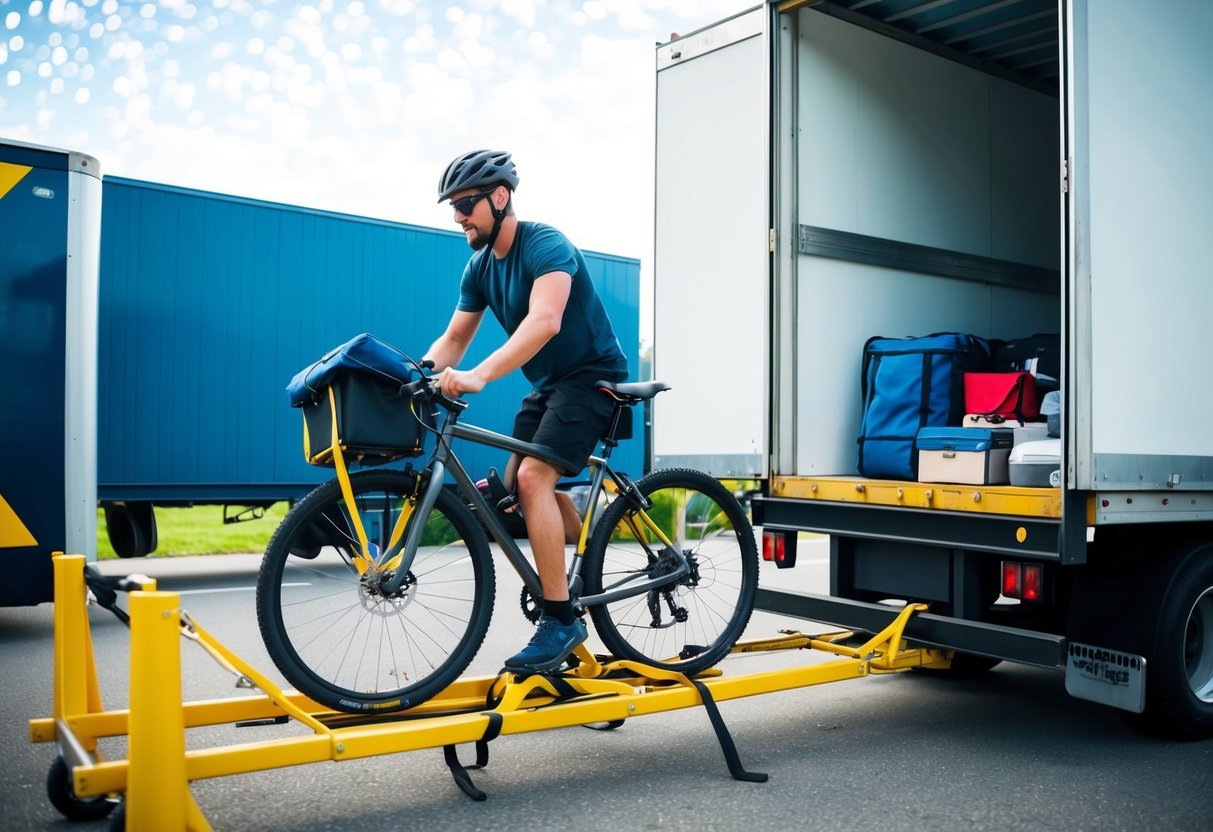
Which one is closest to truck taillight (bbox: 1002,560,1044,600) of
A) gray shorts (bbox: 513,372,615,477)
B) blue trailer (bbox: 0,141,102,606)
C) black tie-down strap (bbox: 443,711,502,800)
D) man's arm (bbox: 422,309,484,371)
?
gray shorts (bbox: 513,372,615,477)

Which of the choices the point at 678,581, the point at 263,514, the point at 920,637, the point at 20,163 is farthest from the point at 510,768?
the point at 263,514

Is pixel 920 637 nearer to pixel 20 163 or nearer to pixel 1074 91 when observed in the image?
pixel 1074 91

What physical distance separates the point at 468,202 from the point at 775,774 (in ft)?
7.92

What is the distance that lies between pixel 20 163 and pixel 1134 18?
19.6 ft

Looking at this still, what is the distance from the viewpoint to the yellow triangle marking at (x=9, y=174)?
638 cm

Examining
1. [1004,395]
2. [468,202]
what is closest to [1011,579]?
[1004,395]

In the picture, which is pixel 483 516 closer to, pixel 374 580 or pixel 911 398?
pixel 374 580

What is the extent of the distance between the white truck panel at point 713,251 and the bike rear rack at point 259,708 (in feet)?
3.75

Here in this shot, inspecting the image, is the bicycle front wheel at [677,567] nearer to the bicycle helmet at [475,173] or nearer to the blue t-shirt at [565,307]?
the blue t-shirt at [565,307]

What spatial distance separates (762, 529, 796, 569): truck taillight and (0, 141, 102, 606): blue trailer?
4.17 metres

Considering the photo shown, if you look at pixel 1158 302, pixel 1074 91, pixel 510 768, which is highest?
pixel 1074 91

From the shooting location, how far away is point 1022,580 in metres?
4.25

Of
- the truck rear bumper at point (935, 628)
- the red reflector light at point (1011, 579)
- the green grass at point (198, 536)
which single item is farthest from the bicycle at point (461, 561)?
the green grass at point (198, 536)

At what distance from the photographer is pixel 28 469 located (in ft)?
21.0
